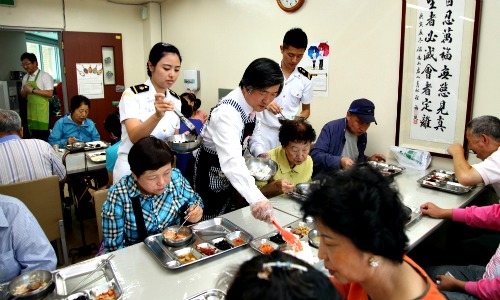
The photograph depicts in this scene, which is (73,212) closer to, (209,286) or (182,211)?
(182,211)

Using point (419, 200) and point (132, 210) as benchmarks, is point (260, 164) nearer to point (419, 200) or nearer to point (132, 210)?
point (132, 210)

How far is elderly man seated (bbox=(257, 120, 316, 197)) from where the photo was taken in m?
2.21

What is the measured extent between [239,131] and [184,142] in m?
0.40

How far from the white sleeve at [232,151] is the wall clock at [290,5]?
2.17m

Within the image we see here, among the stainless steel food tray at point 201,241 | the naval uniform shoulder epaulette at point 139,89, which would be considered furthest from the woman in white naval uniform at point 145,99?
the stainless steel food tray at point 201,241

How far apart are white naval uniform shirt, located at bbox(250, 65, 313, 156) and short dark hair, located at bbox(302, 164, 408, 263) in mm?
2048

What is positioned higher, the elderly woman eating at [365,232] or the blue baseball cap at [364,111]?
the blue baseball cap at [364,111]

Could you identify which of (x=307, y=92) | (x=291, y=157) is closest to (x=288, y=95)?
(x=307, y=92)

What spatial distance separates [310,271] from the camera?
0.65 meters

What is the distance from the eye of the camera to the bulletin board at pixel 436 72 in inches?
104

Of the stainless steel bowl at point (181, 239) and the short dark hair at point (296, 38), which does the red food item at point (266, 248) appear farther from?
the short dark hair at point (296, 38)

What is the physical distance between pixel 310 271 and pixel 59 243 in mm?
2432

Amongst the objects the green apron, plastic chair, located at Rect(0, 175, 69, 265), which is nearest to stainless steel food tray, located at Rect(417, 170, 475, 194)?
plastic chair, located at Rect(0, 175, 69, 265)

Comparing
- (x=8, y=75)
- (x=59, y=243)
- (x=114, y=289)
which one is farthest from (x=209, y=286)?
(x=8, y=75)
